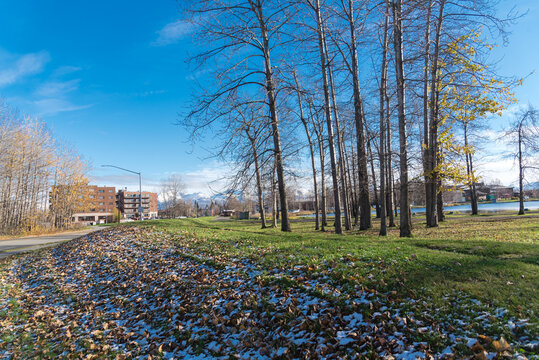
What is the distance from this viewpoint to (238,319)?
4641 millimetres

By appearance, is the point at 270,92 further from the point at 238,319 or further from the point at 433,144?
the point at 238,319

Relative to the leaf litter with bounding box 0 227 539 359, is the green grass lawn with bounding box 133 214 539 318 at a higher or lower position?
higher

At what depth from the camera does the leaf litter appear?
331cm

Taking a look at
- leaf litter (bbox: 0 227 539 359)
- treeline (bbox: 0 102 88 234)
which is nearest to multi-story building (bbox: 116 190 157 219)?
treeline (bbox: 0 102 88 234)

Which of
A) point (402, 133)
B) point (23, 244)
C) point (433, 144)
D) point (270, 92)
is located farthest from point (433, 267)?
point (23, 244)

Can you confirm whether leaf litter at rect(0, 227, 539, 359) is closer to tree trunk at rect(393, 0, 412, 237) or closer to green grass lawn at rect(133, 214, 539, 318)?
green grass lawn at rect(133, 214, 539, 318)

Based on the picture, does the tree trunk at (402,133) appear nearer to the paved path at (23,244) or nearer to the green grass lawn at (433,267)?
the green grass lawn at (433,267)

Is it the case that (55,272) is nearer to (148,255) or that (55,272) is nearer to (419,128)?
(148,255)

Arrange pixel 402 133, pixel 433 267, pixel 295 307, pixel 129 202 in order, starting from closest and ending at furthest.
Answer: pixel 295 307
pixel 433 267
pixel 402 133
pixel 129 202

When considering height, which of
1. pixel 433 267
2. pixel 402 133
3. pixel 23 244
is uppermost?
pixel 402 133

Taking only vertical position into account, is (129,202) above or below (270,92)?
below

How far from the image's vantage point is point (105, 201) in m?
102

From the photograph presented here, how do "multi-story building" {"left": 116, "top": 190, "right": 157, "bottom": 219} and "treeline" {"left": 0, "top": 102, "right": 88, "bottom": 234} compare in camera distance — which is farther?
"multi-story building" {"left": 116, "top": 190, "right": 157, "bottom": 219}

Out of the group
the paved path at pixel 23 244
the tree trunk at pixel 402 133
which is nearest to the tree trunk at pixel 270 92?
the tree trunk at pixel 402 133
